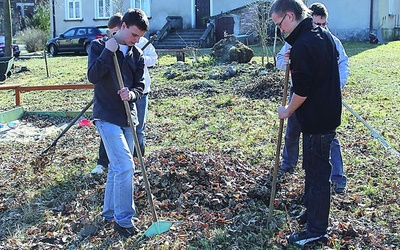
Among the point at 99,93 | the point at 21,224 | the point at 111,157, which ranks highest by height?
the point at 99,93

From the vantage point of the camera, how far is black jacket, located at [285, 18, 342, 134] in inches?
141

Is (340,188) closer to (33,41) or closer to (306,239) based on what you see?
(306,239)

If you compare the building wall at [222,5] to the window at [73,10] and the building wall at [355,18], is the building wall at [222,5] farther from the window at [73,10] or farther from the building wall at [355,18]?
the window at [73,10]

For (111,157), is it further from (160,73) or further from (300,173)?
(160,73)

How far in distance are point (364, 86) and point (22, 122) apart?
7343 mm

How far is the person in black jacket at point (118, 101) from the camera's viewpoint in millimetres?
3967

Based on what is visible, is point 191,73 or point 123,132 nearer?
point 123,132

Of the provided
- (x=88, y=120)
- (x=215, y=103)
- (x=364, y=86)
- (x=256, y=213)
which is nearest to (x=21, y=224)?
(x=256, y=213)

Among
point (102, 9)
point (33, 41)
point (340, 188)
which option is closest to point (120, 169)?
point (340, 188)

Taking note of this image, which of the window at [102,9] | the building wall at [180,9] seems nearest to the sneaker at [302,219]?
the building wall at [180,9]

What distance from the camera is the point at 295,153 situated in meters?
5.57

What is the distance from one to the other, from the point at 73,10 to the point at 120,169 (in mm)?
29459

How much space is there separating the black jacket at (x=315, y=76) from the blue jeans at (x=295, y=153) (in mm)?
1299

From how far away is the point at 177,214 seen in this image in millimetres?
4598
